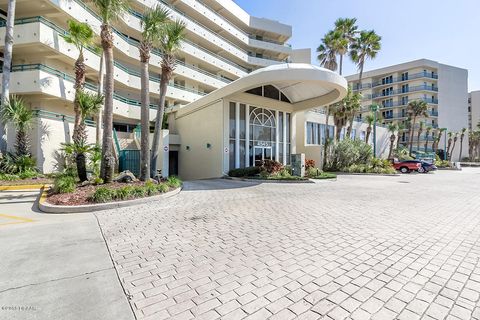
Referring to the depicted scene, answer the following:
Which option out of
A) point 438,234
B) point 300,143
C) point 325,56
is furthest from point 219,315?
point 325,56

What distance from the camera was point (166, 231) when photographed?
18.6 ft

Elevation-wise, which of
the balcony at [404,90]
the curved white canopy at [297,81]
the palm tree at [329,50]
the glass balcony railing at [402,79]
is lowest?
the curved white canopy at [297,81]

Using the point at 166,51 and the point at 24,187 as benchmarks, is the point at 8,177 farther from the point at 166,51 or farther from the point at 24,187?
the point at 166,51

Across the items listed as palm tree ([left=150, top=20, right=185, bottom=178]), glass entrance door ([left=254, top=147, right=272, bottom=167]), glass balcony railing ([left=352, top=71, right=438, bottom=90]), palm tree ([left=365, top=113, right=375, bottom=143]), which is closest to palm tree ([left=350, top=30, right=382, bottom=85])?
palm tree ([left=365, top=113, right=375, bottom=143])

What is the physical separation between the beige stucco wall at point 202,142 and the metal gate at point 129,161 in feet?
14.1

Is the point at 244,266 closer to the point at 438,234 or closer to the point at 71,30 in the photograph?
the point at 438,234

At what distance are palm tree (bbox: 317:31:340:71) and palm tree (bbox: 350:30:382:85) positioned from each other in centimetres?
384

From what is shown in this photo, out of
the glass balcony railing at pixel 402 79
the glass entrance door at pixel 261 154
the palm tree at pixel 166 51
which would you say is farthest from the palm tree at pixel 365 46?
the glass balcony railing at pixel 402 79

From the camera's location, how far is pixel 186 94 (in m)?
29.0

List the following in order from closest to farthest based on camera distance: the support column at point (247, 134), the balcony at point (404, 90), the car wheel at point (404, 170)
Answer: the support column at point (247, 134) → the car wheel at point (404, 170) → the balcony at point (404, 90)

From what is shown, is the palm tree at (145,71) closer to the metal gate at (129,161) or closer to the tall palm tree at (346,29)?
the metal gate at (129,161)

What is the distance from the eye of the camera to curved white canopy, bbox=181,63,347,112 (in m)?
14.7

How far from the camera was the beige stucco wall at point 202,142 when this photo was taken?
1839cm

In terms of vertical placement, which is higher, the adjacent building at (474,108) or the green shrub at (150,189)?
the adjacent building at (474,108)
